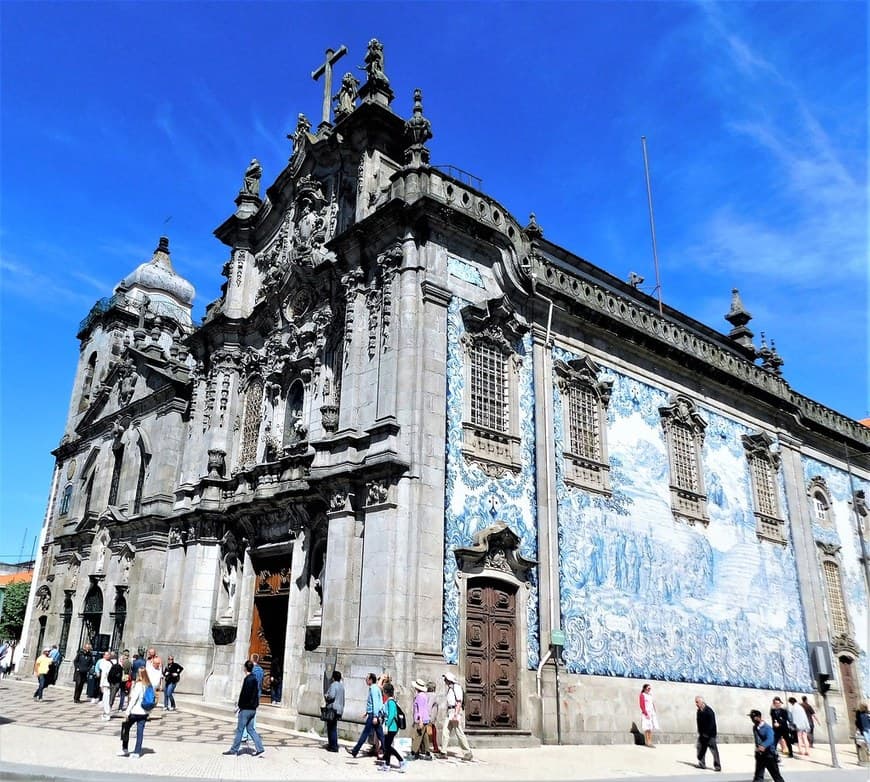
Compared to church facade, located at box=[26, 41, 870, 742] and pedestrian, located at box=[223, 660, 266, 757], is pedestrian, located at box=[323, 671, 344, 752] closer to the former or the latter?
church facade, located at box=[26, 41, 870, 742]

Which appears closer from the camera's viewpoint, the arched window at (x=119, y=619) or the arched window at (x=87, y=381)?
the arched window at (x=119, y=619)

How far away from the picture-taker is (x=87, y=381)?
40.9m

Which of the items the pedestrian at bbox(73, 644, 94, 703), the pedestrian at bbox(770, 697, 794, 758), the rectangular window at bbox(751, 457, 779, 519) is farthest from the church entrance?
the rectangular window at bbox(751, 457, 779, 519)

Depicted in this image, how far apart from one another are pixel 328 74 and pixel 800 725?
2472 cm

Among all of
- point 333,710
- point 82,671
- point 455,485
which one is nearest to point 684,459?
point 455,485

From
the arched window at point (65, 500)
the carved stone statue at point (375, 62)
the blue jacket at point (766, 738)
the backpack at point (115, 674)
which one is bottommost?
the blue jacket at point (766, 738)

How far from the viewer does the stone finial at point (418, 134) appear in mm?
19453

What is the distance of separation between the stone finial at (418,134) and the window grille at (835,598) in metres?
20.8

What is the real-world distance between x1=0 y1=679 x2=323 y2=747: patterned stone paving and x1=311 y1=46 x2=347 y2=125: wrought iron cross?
18.1 meters

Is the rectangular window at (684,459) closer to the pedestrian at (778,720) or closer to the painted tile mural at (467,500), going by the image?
the painted tile mural at (467,500)

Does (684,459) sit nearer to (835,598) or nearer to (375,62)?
(835,598)

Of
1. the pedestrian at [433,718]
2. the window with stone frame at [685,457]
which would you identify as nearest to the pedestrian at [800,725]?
the window with stone frame at [685,457]

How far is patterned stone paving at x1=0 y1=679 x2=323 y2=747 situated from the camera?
49.1 feet

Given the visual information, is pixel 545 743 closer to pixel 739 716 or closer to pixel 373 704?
pixel 373 704
